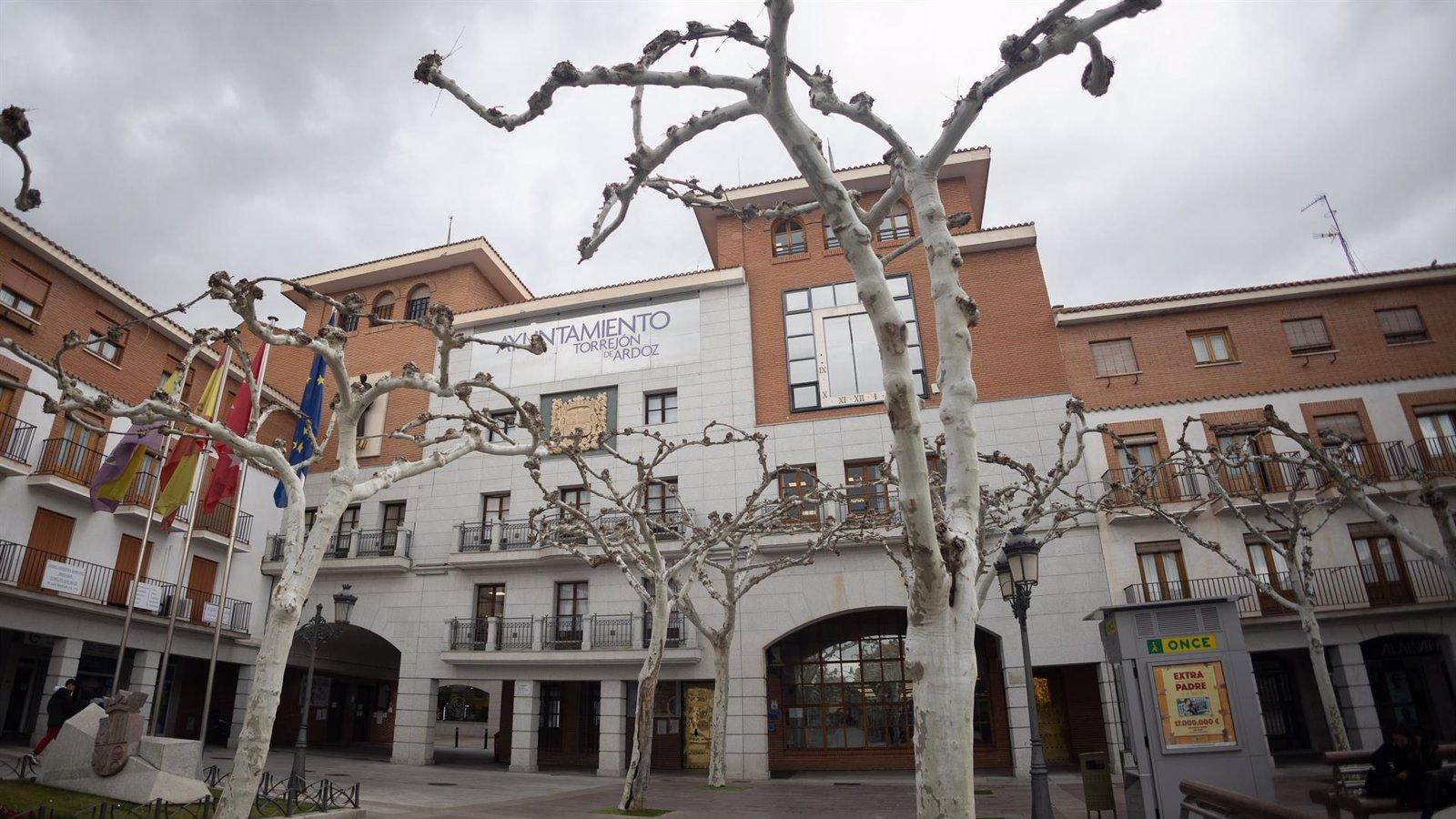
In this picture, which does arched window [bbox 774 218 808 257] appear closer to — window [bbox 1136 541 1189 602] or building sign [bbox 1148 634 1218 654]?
window [bbox 1136 541 1189 602]

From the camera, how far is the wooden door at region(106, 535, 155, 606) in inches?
832

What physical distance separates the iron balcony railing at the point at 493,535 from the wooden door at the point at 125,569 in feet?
27.6

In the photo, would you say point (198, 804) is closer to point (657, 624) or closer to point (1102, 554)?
point (657, 624)

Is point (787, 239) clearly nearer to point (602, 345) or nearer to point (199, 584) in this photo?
point (602, 345)

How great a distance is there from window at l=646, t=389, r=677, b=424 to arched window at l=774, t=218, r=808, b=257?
6.11m

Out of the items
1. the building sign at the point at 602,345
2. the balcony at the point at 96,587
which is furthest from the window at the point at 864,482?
the balcony at the point at 96,587

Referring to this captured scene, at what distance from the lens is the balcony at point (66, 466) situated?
19469 mm

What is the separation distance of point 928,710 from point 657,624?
10234 millimetres

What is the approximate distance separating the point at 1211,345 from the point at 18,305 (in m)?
32.3

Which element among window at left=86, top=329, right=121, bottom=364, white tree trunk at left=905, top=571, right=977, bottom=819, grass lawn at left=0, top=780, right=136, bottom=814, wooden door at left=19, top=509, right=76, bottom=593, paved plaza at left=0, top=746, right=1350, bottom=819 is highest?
window at left=86, top=329, right=121, bottom=364

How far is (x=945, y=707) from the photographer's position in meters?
4.66

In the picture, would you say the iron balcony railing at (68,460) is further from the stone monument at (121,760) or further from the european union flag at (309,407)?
the stone monument at (121,760)

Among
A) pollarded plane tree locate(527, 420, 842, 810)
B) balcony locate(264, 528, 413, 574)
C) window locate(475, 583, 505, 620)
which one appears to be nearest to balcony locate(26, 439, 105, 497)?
balcony locate(264, 528, 413, 574)

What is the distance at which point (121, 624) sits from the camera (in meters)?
20.7
